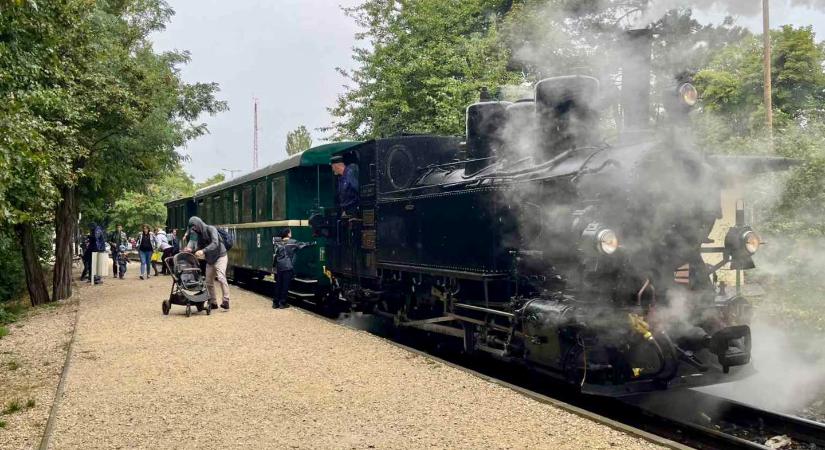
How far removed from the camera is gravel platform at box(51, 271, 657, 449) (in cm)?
491

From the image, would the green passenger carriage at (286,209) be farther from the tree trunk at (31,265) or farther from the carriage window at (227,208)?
the tree trunk at (31,265)

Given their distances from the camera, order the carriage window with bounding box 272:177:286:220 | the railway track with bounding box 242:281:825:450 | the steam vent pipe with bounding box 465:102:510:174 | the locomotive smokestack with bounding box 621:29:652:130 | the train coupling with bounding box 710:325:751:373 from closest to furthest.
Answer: the railway track with bounding box 242:281:825:450 < the train coupling with bounding box 710:325:751:373 < the locomotive smokestack with bounding box 621:29:652:130 < the steam vent pipe with bounding box 465:102:510:174 < the carriage window with bounding box 272:177:286:220

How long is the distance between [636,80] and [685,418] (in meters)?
3.10

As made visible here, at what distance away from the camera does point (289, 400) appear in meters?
6.02

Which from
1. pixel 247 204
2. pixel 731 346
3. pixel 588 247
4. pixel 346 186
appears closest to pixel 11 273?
pixel 247 204

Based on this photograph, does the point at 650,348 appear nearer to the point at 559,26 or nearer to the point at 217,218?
the point at 559,26

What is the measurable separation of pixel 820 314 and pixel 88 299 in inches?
583

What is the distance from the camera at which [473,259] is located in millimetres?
7215

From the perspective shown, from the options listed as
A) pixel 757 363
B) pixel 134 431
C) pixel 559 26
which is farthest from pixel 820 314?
pixel 134 431

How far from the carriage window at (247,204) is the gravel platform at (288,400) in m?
7.06

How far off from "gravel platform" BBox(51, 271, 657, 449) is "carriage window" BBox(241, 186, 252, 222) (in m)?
7.06

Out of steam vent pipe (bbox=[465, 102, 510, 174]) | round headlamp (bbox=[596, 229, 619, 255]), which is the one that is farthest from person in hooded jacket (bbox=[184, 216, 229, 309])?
round headlamp (bbox=[596, 229, 619, 255])

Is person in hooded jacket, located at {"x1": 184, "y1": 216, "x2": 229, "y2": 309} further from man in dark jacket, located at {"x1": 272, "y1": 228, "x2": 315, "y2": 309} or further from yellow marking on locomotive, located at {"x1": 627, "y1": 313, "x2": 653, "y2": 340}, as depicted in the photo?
yellow marking on locomotive, located at {"x1": 627, "y1": 313, "x2": 653, "y2": 340}

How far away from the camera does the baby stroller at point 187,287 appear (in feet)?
39.1
